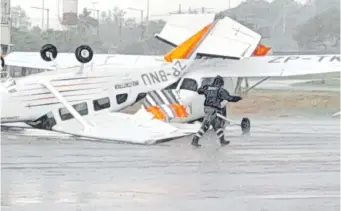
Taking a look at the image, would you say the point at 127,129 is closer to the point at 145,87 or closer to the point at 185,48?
the point at 145,87

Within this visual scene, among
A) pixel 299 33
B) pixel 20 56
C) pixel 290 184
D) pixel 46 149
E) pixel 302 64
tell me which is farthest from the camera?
pixel 299 33

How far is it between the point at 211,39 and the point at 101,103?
13.9 feet

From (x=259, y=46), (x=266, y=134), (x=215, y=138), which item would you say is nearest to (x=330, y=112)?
(x=259, y=46)

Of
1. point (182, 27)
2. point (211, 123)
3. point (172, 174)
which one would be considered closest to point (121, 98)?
point (211, 123)

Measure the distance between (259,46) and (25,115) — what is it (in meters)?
7.71

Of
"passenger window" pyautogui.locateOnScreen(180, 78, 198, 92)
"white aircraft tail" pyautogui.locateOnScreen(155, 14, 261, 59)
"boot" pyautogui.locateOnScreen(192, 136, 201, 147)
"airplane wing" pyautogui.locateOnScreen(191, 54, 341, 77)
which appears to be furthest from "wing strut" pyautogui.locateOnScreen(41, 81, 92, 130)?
"white aircraft tail" pyautogui.locateOnScreen(155, 14, 261, 59)

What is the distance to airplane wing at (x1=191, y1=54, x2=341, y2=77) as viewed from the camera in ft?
71.6

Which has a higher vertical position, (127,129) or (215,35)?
(215,35)

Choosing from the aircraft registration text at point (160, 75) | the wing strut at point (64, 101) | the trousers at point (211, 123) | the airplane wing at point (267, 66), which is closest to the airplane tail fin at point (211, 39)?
the airplane wing at point (267, 66)

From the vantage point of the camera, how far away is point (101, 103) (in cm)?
1889

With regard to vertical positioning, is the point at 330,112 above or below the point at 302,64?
below

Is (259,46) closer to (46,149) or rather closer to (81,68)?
(81,68)

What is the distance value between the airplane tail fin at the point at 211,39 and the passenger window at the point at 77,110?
369 cm

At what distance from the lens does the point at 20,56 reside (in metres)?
26.1
